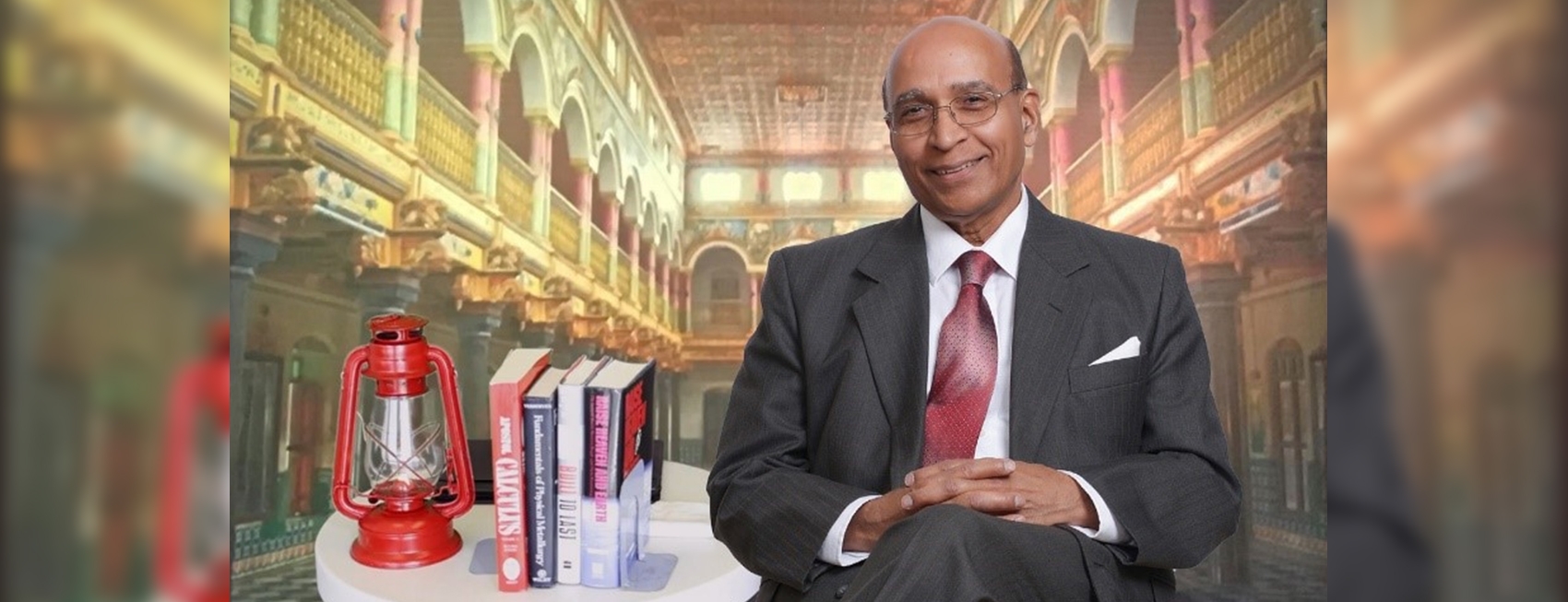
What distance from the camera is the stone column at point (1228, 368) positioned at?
433 centimetres

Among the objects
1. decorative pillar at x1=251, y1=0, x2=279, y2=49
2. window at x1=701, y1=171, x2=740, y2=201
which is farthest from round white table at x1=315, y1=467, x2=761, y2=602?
window at x1=701, y1=171, x2=740, y2=201

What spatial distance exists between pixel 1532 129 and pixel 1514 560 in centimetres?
143

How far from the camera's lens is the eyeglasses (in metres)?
1.62

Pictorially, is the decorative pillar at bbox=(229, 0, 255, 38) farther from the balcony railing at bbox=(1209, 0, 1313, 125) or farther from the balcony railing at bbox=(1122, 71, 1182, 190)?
the balcony railing at bbox=(1209, 0, 1313, 125)

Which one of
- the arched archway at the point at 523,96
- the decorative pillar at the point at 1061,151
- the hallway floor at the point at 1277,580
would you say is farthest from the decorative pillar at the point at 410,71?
the hallway floor at the point at 1277,580

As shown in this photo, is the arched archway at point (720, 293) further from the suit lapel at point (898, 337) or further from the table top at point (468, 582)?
the suit lapel at point (898, 337)

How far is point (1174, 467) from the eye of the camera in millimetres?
1445

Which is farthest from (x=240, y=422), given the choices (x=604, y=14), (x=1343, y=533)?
(x=1343, y=533)

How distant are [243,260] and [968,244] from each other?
3354 millimetres

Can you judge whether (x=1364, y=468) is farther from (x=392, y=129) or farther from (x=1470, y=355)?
(x=392, y=129)

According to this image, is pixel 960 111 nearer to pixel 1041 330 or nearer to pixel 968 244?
pixel 968 244

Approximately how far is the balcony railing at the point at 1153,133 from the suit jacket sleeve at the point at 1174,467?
3.18 meters

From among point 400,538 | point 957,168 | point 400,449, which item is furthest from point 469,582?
point 957,168

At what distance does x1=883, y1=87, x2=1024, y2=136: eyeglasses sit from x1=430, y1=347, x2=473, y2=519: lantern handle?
81cm
